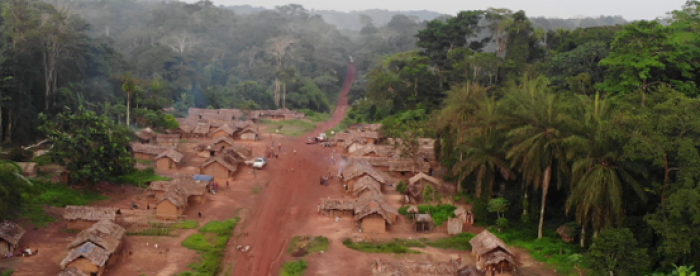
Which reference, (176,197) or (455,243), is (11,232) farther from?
(455,243)

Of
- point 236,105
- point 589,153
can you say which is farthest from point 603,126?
point 236,105

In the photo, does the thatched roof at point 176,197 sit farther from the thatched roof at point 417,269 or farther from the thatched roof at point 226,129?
the thatched roof at point 226,129

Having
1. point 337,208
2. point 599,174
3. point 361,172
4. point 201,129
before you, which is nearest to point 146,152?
point 201,129

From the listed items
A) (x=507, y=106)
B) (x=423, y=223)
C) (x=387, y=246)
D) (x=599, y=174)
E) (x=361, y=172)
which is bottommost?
(x=387, y=246)

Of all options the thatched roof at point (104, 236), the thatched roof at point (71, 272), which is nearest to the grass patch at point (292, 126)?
the thatched roof at point (104, 236)

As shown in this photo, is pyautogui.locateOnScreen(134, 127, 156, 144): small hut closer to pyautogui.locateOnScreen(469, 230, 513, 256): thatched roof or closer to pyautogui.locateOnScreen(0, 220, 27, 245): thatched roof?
pyautogui.locateOnScreen(0, 220, 27, 245): thatched roof

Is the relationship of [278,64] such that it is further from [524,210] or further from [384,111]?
[524,210]
